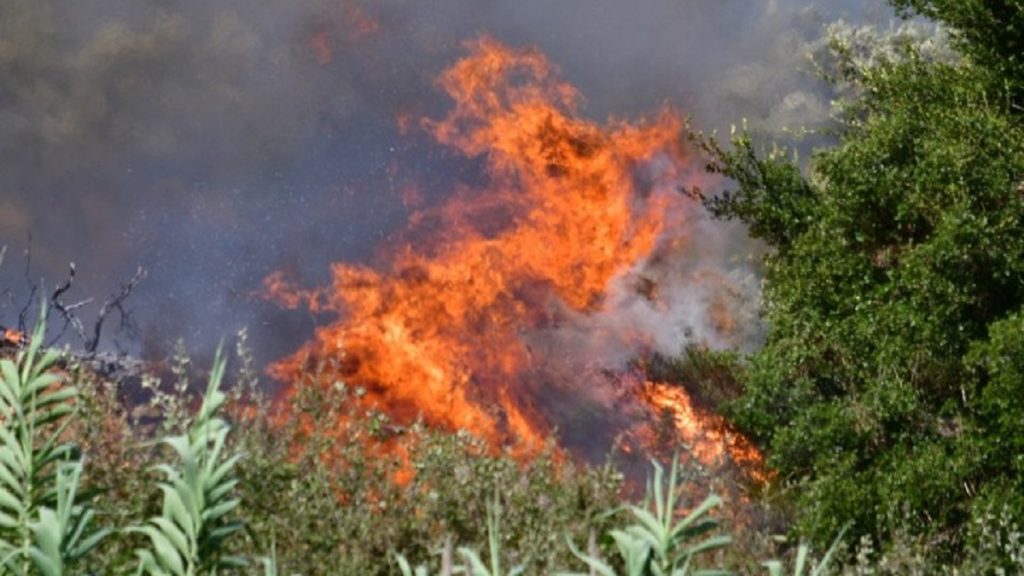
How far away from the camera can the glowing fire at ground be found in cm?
3600

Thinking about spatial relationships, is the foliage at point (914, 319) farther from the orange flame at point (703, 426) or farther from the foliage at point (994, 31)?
the orange flame at point (703, 426)

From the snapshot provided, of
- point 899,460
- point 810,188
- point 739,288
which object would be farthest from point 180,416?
point 739,288

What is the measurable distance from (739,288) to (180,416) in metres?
28.5

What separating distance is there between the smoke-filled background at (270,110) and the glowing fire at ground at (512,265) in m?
1.53

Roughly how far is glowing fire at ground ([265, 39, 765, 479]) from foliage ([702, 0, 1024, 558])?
13.0 meters

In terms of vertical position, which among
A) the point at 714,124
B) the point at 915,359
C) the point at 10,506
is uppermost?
the point at 714,124

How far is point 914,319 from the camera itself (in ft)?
62.7

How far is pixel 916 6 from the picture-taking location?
22.8m

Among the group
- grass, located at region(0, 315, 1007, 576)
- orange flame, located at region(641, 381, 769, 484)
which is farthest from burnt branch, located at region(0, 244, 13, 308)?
orange flame, located at region(641, 381, 769, 484)

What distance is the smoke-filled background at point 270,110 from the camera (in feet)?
139

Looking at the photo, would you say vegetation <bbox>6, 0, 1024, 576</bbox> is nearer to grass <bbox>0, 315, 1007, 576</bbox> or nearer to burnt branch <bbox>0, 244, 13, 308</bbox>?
grass <bbox>0, 315, 1007, 576</bbox>

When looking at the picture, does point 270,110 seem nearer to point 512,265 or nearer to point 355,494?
point 512,265

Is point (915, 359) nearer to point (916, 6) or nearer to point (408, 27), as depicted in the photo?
point (916, 6)

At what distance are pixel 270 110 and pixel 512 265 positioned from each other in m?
12.6
